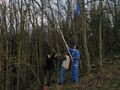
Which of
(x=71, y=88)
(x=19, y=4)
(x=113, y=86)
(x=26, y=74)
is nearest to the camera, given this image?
(x=113, y=86)

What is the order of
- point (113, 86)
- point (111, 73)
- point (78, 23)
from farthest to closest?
point (78, 23) < point (111, 73) < point (113, 86)

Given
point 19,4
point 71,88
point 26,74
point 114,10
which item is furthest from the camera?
point 114,10

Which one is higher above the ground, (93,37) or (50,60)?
(93,37)

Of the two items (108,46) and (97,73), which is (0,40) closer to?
(97,73)

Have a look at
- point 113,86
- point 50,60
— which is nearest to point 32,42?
point 50,60

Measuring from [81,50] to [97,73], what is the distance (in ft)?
6.23

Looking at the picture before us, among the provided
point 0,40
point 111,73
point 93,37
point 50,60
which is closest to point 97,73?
point 111,73

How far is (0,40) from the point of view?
34.1 ft

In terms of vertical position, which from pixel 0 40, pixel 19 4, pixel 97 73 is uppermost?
pixel 19 4

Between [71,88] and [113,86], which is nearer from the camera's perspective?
[113,86]

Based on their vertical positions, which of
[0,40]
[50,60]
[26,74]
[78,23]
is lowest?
[26,74]

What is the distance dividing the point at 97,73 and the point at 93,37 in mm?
8339

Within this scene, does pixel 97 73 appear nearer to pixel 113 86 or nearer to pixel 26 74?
pixel 113 86

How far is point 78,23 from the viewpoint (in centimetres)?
1102
